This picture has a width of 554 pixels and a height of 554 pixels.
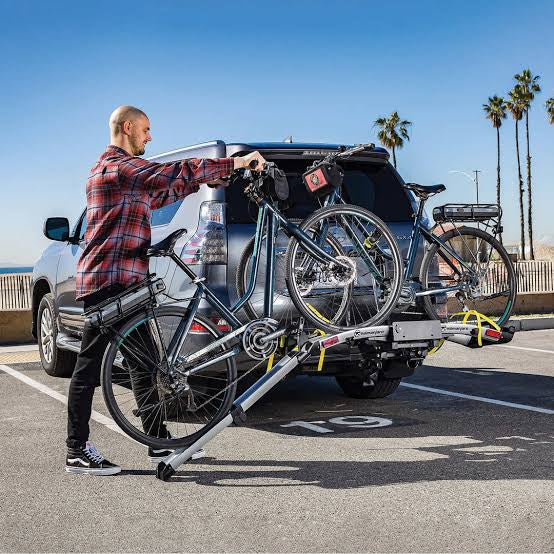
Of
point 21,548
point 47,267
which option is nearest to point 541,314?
point 47,267

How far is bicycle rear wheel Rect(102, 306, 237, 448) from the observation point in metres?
4.91

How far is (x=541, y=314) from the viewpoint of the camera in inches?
650

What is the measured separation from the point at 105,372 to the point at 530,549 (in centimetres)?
245

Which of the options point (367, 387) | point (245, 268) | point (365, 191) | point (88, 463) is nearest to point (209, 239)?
point (245, 268)

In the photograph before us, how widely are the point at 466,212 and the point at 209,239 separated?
1.83 metres

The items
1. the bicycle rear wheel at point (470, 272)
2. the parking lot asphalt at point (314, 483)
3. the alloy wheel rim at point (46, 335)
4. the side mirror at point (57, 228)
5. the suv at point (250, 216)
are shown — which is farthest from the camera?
the alloy wheel rim at point (46, 335)

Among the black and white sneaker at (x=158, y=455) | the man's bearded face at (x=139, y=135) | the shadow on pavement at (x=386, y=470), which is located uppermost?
the man's bearded face at (x=139, y=135)

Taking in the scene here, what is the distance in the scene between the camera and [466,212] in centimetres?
600

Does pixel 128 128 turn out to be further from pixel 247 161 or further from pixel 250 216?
pixel 250 216

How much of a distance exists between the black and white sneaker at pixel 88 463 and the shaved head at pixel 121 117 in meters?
1.87

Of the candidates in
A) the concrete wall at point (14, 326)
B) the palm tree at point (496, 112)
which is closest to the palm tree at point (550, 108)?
the palm tree at point (496, 112)

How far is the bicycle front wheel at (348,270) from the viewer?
5.33 metres

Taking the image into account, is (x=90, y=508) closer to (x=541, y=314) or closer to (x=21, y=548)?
(x=21, y=548)

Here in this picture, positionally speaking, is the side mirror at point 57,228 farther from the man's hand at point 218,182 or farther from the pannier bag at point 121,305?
the man's hand at point 218,182
